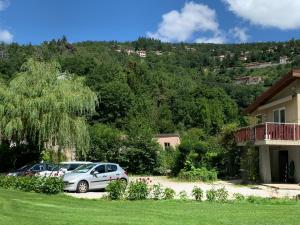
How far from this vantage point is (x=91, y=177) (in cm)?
2180

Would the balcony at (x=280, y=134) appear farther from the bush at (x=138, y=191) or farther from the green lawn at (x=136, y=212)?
the bush at (x=138, y=191)

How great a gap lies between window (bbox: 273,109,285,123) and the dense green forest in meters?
5.50

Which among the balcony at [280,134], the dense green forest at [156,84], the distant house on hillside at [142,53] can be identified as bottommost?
the balcony at [280,134]

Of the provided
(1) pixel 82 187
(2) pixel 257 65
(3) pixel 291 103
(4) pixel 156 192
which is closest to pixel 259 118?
(3) pixel 291 103

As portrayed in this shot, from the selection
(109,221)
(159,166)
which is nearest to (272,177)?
(159,166)

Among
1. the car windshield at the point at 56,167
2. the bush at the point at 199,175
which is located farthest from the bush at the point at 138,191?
the bush at the point at 199,175

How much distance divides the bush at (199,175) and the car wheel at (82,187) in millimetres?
11423

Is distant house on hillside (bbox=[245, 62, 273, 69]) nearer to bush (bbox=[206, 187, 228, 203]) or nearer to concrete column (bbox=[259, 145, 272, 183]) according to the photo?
concrete column (bbox=[259, 145, 272, 183])

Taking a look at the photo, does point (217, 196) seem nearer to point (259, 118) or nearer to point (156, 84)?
point (259, 118)

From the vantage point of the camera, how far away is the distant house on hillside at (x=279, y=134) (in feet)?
88.1

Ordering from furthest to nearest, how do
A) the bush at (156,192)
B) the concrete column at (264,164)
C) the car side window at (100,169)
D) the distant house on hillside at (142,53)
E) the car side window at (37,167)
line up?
the distant house on hillside at (142,53)
the concrete column at (264,164)
the car side window at (37,167)
the car side window at (100,169)
the bush at (156,192)

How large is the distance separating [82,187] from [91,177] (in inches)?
24.7

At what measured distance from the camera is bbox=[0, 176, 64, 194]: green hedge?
18859 millimetres

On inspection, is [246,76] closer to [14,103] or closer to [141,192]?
[14,103]
